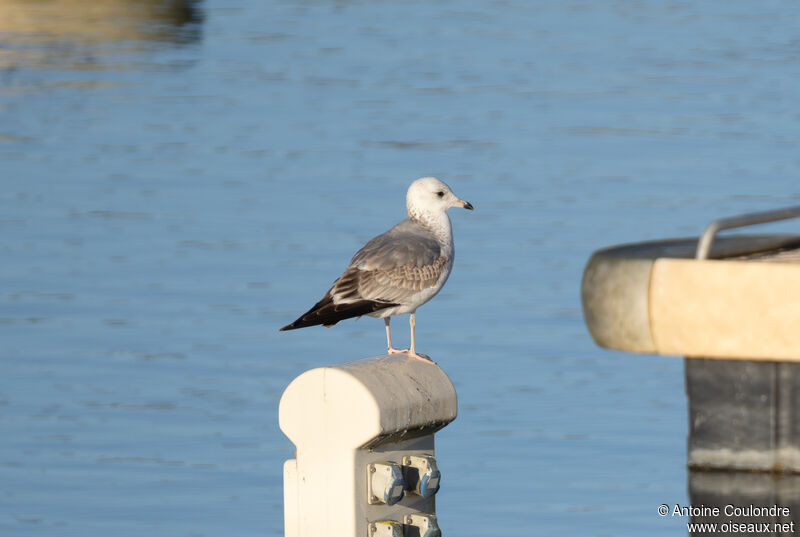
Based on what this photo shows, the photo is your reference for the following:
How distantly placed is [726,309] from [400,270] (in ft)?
9.50

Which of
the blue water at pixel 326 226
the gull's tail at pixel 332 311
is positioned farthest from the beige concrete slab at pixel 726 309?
the blue water at pixel 326 226

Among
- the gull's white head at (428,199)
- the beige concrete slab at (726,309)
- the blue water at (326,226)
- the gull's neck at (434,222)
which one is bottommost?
the blue water at (326,226)

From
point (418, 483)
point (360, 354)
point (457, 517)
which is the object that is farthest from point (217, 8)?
point (418, 483)

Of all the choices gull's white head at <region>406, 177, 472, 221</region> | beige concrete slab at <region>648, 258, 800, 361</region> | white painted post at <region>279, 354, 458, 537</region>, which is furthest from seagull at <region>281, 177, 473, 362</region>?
beige concrete slab at <region>648, 258, 800, 361</region>

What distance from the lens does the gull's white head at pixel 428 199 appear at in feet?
24.4

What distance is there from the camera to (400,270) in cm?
684

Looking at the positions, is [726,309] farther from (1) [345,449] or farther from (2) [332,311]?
(2) [332,311]

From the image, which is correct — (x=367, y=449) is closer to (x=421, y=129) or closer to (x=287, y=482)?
(x=287, y=482)

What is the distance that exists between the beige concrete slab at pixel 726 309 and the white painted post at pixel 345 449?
3.66 feet

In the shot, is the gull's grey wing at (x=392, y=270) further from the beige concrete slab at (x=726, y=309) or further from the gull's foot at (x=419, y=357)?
the beige concrete slab at (x=726, y=309)

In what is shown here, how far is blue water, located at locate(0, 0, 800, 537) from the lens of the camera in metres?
9.21

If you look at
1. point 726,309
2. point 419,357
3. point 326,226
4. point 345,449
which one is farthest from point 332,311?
point 326,226

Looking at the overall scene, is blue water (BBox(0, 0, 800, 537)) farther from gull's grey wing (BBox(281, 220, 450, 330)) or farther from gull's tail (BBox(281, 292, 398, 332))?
gull's tail (BBox(281, 292, 398, 332))

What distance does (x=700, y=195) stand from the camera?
16094 mm
